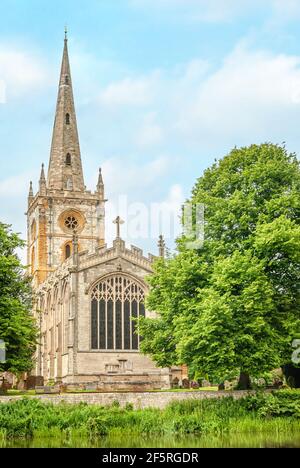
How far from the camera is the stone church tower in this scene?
79.5 meters

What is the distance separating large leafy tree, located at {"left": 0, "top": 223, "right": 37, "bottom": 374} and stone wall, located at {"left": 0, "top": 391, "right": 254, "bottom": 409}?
3702mm

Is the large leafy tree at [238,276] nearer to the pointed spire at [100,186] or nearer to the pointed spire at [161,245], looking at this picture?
the pointed spire at [161,245]

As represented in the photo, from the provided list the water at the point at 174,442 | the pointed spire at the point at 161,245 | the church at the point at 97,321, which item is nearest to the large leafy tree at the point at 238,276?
the water at the point at 174,442

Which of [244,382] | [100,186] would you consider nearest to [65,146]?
[100,186]

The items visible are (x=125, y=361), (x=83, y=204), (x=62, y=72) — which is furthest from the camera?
(x=62, y=72)

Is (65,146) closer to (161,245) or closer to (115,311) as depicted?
(161,245)

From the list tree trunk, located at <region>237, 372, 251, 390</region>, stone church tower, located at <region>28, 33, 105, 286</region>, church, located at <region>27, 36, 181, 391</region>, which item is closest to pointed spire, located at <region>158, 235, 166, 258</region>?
church, located at <region>27, 36, 181, 391</region>

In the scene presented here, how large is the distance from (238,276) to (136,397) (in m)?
7.80

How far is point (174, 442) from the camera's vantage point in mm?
28656

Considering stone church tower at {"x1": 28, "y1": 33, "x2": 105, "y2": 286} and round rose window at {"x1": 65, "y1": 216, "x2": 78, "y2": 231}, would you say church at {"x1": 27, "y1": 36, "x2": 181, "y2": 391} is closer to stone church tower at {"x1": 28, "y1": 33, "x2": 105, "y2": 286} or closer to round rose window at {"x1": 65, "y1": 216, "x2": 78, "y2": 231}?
stone church tower at {"x1": 28, "y1": 33, "x2": 105, "y2": 286}
